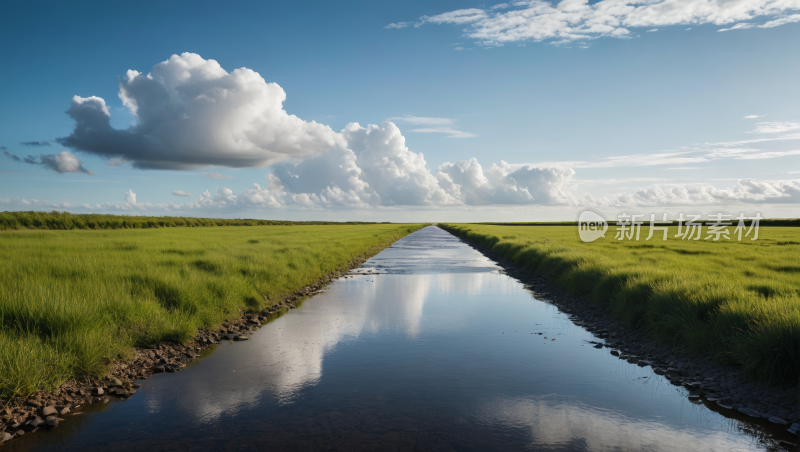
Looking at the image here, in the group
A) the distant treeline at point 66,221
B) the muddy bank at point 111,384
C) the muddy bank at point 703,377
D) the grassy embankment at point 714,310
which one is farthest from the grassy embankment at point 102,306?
the distant treeline at point 66,221

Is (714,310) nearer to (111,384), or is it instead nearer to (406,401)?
(406,401)

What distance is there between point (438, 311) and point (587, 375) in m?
6.81

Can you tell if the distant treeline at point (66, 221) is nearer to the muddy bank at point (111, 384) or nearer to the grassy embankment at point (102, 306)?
the grassy embankment at point (102, 306)

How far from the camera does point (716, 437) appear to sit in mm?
6555

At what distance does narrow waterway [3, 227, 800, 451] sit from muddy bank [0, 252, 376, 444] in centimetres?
26

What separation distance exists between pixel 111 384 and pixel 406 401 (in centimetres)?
551

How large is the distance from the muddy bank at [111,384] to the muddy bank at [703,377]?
32.7ft

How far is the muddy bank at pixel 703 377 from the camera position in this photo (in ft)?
23.0

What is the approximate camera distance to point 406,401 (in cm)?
768

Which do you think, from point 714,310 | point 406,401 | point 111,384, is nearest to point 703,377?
point 714,310

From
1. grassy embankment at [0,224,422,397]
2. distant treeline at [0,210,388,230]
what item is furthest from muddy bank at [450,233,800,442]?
distant treeline at [0,210,388,230]

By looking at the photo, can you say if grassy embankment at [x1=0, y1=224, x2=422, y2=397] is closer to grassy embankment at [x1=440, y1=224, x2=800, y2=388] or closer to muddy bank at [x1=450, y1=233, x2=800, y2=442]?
muddy bank at [x1=450, y1=233, x2=800, y2=442]

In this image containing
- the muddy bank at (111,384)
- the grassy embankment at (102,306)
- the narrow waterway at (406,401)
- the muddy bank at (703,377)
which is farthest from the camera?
the grassy embankment at (102,306)

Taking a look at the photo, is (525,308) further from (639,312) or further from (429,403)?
(429,403)
